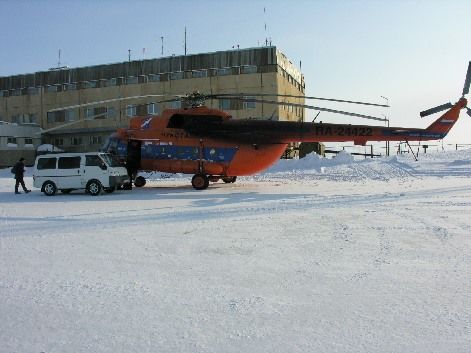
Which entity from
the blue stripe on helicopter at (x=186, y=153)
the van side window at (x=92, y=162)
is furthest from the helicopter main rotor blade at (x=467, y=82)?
the van side window at (x=92, y=162)

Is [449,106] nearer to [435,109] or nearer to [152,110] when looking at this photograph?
[435,109]

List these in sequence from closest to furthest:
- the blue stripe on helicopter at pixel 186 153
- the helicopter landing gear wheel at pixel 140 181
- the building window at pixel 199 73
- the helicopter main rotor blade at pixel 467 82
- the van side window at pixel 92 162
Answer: the van side window at pixel 92 162, the helicopter main rotor blade at pixel 467 82, the blue stripe on helicopter at pixel 186 153, the helicopter landing gear wheel at pixel 140 181, the building window at pixel 199 73

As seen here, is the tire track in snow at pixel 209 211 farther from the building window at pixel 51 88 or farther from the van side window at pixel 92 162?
the building window at pixel 51 88

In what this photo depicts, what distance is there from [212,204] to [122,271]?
6842 millimetres

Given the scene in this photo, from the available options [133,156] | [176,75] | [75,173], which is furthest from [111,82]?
[75,173]

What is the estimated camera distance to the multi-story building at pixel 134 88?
3928 centimetres

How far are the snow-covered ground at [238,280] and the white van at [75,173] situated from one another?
184 inches

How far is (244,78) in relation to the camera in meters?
39.3

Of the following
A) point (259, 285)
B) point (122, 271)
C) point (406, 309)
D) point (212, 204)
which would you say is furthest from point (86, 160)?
point (406, 309)

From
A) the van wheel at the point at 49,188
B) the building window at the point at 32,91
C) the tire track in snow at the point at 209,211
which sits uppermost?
the building window at the point at 32,91

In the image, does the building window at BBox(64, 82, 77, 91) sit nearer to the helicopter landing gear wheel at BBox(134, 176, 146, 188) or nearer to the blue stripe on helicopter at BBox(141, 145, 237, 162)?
the helicopter landing gear wheel at BBox(134, 176, 146, 188)

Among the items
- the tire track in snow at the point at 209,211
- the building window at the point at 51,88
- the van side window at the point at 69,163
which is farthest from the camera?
the building window at the point at 51,88

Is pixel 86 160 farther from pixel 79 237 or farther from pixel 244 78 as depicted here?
pixel 244 78

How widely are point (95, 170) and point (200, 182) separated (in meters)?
4.24
